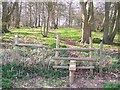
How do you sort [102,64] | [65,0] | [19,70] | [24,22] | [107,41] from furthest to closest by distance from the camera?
1. [24,22]
2. [65,0]
3. [107,41]
4. [102,64]
5. [19,70]

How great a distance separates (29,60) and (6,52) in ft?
2.50

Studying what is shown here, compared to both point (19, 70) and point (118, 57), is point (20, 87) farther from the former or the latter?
point (118, 57)

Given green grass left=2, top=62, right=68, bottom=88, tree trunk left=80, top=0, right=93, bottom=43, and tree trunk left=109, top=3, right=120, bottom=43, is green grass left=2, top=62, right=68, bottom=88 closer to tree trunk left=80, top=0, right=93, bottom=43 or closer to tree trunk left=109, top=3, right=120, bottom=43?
tree trunk left=80, top=0, right=93, bottom=43

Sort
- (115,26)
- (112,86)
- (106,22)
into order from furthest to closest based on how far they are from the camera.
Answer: (106,22) → (115,26) → (112,86)

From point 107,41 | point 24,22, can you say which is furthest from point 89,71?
point 24,22

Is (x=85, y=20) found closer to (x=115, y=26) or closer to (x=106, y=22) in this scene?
(x=106, y=22)

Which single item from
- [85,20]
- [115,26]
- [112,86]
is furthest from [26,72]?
Result: [115,26]

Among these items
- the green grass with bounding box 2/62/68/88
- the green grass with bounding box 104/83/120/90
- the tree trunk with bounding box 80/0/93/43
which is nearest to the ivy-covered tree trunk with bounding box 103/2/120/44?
the tree trunk with bounding box 80/0/93/43

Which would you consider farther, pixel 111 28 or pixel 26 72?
pixel 111 28

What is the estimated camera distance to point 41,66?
21.4 ft

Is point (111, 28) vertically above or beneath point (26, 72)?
above

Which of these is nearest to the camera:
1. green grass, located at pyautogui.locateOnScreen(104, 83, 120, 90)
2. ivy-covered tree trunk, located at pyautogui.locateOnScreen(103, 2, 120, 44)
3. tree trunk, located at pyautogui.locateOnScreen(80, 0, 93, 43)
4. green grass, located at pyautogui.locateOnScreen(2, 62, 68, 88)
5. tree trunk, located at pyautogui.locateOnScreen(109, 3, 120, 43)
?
green grass, located at pyautogui.locateOnScreen(104, 83, 120, 90)

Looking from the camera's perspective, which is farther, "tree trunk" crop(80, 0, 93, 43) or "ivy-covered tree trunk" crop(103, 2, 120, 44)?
"ivy-covered tree trunk" crop(103, 2, 120, 44)

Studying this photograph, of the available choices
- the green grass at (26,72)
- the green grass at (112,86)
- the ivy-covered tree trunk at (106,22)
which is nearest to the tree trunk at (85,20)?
the ivy-covered tree trunk at (106,22)
